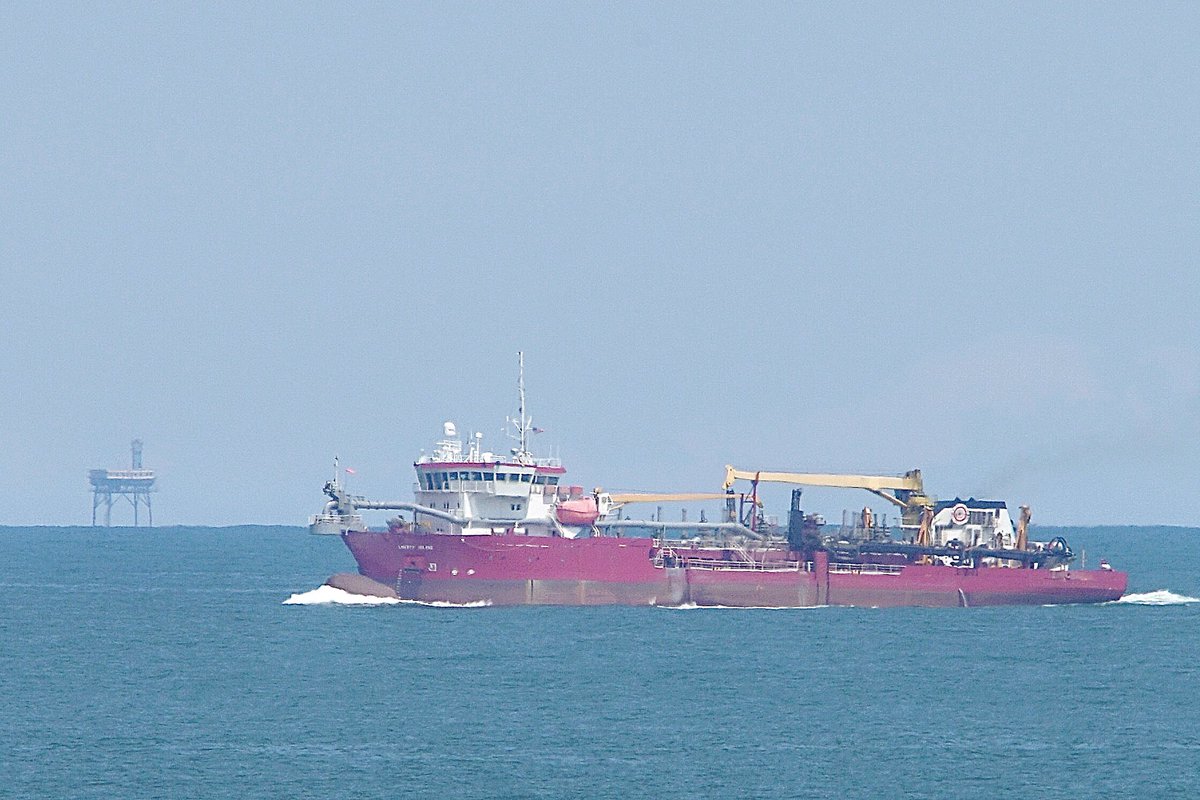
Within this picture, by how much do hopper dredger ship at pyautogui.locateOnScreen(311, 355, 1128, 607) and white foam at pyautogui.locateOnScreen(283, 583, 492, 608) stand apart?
13.4 inches

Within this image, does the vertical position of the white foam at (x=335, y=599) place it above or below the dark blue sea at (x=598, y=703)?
above

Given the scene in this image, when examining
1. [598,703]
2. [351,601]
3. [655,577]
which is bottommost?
[598,703]

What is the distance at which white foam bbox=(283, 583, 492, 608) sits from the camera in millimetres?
86125

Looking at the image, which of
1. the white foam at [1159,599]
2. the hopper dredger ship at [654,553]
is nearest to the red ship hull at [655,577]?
the hopper dredger ship at [654,553]

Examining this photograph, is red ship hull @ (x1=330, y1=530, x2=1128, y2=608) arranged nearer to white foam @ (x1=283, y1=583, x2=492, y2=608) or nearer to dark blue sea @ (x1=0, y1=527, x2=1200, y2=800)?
white foam @ (x1=283, y1=583, x2=492, y2=608)

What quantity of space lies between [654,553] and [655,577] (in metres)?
1.35

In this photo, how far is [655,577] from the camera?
87.6 meters

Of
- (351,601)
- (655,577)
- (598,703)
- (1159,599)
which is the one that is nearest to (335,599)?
(351,601)

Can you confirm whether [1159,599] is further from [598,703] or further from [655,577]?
[598,703]

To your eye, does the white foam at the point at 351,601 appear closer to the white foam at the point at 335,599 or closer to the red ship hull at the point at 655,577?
the white foam at the point at 335,599

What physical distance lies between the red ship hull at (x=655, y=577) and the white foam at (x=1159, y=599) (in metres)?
8.24

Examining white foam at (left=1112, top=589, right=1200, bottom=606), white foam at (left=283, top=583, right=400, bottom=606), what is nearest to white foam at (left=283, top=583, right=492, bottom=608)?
white foam at (left=283, top=583, right=400, bottom=606)

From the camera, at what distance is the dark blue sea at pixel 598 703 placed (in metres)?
51.0

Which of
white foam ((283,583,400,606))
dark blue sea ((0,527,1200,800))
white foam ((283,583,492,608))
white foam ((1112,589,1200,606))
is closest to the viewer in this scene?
dark blue sea ((0,527,1200,800))
